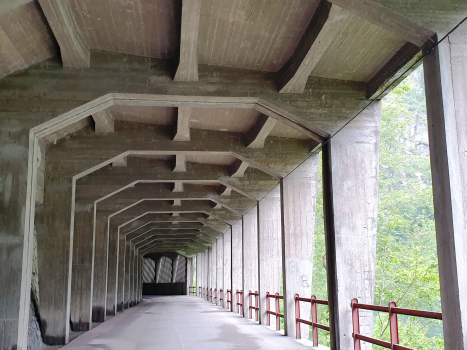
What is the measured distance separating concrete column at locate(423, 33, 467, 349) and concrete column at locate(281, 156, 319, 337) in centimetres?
732

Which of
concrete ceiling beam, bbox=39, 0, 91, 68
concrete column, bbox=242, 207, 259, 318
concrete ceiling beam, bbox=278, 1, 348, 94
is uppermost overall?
concrete ceiling beam, bbox=39, 0, 91, 68

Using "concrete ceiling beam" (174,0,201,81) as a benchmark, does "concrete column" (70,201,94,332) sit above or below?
below

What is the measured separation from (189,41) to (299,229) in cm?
656

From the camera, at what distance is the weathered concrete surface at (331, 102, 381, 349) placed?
8.98 m

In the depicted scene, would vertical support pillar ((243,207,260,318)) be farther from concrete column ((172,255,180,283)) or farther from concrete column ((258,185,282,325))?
concrete column ((172,255,180,283))

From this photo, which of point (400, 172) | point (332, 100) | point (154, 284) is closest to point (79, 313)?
point (332, 100)

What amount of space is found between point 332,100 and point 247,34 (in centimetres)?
233

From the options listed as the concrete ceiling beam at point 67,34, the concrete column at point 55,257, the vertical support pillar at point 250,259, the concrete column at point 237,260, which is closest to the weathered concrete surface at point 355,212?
the concrete ceiling beam at point 67,34

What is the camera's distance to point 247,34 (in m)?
8.55

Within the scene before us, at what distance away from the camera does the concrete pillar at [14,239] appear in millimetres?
8203

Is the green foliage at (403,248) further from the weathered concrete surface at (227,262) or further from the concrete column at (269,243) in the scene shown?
the weathered concrete surface at (227,262)

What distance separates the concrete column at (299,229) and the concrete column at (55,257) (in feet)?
17.7

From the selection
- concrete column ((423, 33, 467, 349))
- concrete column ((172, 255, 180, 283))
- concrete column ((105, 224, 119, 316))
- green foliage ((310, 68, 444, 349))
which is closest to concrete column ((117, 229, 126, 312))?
concrete column ((105, 224, 119, 316))

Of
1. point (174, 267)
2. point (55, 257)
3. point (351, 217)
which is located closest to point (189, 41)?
point (351, 217)
